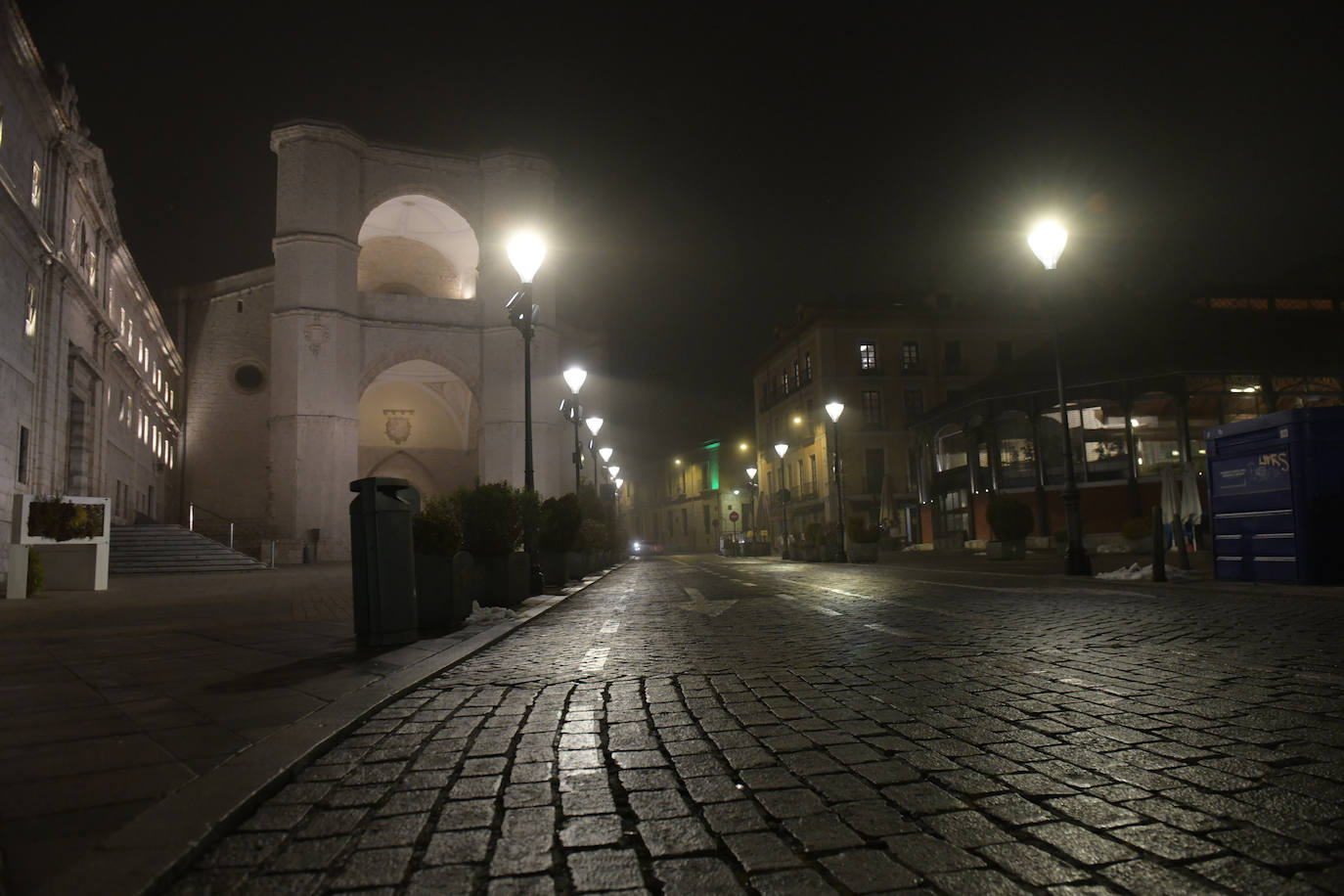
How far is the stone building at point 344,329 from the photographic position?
1510 inches

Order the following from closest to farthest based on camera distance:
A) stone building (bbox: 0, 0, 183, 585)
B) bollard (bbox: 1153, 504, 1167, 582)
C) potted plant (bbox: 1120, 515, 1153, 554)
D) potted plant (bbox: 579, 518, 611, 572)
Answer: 1. bollard (bbox: 1153, 504, 1167, 582)
2. stone building (bbox: 0, 0, 183, 585)
3. potted plant (bbox: 1120, 515, 1153, 554)
4. potted plant (bbox: 579, 518, 611, 572)

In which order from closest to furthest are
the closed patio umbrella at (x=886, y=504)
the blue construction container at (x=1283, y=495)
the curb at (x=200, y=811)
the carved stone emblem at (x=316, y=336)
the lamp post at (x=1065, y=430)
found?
the curb at (x=200, y=811) < the blue construction container at (x=1283, y=495) < the lamp post at (x=1065, y=430) < the carved stone emblem at (x=316, y=336) < the closed patio umbrella at (x=886, y=504)

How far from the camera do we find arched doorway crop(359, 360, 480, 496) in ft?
164

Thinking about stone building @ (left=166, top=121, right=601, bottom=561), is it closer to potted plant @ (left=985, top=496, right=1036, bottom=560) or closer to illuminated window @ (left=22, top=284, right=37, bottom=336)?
illuminated window @ (left=22, top=284, right=37, bottom=336)

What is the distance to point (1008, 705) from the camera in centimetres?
439

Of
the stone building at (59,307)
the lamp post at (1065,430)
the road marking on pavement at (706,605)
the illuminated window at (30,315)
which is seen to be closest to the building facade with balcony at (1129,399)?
the lamp post at (1065,430)

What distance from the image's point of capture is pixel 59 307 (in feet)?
72.9

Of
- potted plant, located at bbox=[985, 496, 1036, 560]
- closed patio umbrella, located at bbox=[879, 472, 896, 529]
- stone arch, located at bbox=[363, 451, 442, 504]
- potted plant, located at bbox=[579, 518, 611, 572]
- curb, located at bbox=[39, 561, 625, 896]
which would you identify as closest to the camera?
curb, located at bbox=[39, 561, 625, 896]

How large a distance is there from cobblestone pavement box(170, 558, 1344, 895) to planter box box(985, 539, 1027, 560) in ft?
52.8

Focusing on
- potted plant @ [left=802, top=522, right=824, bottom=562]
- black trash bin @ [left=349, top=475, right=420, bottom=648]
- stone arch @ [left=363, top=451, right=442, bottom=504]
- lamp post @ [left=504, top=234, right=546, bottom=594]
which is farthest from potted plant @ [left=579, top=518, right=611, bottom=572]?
stone arch @ [left=363, top=451, right=442, bottom=504]

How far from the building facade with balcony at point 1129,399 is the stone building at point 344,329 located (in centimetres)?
2130

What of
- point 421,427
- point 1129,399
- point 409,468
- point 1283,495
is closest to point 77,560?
point 1283,495

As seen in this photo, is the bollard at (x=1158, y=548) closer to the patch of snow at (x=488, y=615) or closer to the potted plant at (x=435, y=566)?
the patch of snow at (x=488, y=615)

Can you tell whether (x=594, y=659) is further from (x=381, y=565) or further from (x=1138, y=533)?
(x=1138, y=533)
